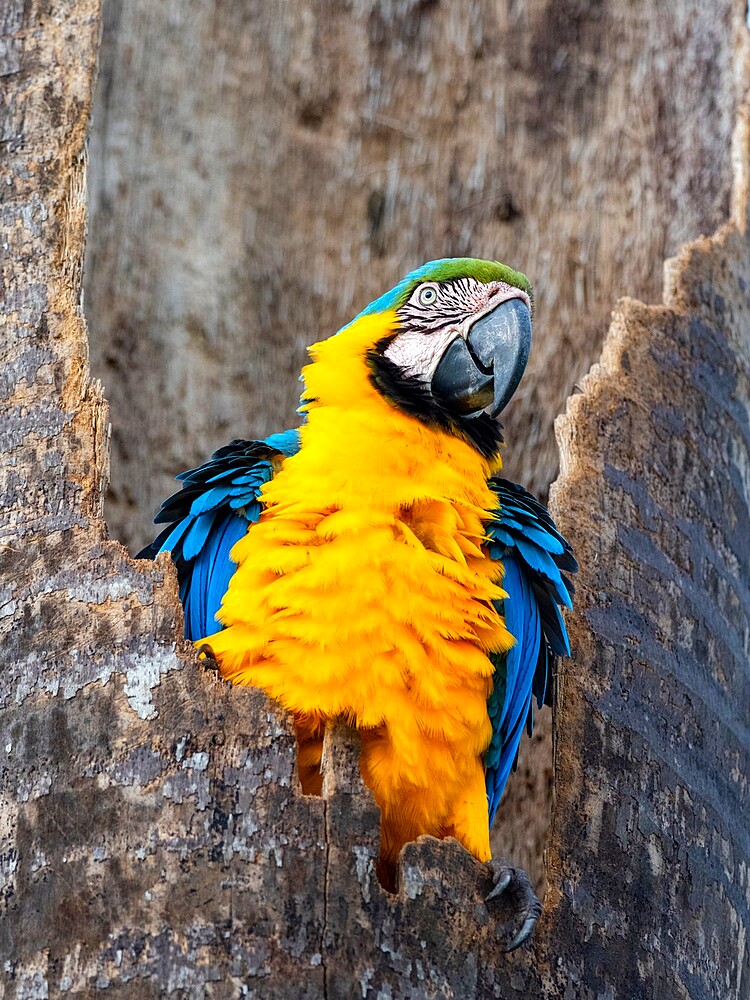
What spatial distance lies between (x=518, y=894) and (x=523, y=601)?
2.09 feet

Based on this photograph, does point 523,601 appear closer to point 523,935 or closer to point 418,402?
point 418,402

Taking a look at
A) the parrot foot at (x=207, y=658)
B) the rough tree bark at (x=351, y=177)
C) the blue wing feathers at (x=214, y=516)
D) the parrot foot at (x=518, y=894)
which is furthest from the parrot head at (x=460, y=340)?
the rough tree bark at (x=351, y=177)

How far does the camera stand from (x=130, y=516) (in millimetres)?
3564

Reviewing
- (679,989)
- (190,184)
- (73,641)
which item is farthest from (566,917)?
(190,184)

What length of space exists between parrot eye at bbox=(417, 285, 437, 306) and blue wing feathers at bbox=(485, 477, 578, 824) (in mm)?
451

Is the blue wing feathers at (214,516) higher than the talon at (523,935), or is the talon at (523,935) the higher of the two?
the blue wing feathers at (214,516)

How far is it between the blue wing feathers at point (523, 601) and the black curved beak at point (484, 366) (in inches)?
8.3

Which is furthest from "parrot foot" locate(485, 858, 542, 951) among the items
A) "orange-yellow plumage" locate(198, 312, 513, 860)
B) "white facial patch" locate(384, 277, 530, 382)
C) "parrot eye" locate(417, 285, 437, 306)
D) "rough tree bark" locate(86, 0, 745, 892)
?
"rough tree bark" locate(86, 0, 745, 892)

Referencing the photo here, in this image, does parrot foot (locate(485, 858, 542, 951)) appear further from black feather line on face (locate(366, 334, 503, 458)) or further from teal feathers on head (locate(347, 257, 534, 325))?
teal feathers on head (locate(347, 257, 534, 325))

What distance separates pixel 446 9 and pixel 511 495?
2297 mm

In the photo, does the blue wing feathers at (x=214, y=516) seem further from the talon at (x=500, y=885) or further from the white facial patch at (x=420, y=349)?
the talon at (x=500, y=885)

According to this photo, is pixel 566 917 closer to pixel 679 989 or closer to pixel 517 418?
pixel 679 989

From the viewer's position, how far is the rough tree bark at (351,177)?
366 cm

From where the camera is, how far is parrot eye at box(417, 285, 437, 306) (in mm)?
2576
